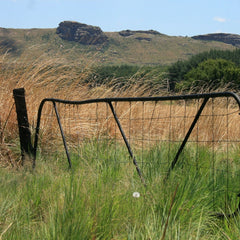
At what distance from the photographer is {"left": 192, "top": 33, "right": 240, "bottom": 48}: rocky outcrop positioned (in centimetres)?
16975

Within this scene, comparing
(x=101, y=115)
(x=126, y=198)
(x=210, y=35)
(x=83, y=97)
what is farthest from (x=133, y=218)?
(x=210, y=35)

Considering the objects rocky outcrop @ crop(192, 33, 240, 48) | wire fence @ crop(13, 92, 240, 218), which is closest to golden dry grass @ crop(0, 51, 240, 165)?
wire fence @ crop(13, 92, 240, 218)

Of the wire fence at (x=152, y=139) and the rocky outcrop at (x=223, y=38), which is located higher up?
the rocky outcrop at (x=223, y=38)

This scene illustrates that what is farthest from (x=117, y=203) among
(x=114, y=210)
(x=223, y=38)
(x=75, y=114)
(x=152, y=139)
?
(x=223, y=38)

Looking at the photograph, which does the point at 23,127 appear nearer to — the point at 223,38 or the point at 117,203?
the point at 117,203

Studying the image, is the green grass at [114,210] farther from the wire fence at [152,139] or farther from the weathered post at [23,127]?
the weathered post at [23,127]

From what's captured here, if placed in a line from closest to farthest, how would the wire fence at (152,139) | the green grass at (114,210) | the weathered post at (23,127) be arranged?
the green grass at (114,210) → the wire fence at (152,139) → the weathered post at (23,127)

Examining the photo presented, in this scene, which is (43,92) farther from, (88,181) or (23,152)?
(88,181)

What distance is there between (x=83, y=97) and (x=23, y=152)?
201 centimetres

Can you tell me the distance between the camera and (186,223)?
2.17m

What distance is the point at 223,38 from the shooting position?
572 feet

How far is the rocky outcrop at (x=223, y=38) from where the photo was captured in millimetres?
169750

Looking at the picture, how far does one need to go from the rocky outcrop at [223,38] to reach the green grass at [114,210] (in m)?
175

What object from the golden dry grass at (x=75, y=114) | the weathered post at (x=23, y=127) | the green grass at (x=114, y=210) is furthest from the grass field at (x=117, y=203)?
the golden dry grass at (x=75, y=114)
